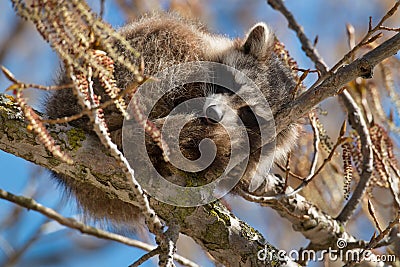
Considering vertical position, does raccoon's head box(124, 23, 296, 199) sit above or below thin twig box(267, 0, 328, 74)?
below

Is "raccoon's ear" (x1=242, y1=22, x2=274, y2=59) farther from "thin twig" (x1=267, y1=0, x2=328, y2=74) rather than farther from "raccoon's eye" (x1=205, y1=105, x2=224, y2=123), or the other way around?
"raccoon's eye" (x1=205, y1=105, x2=224, y2=123)

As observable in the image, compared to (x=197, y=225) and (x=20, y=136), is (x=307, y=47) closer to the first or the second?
(x=197, y=225)

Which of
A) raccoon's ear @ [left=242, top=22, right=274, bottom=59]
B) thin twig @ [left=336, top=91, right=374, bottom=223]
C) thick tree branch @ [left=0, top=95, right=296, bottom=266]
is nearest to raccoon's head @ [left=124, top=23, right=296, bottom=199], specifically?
raccoon's ear @ [left=242, top=22, right=274, bottom=59]

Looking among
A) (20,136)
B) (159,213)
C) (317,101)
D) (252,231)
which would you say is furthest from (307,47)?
(20,136)

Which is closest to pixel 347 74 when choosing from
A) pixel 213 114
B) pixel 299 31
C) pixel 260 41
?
pixel 213 114

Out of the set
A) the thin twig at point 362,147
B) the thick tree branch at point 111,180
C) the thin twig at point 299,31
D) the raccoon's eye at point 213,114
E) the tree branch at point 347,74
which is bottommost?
the thick tree branch at point 111,180

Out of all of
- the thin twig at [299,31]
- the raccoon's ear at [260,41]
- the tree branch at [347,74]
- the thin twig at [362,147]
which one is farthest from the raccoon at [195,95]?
the tree branch at [347,74]

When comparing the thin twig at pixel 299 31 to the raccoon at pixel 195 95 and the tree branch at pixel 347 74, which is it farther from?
the tree branch at pixel 347 74
